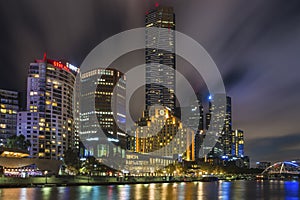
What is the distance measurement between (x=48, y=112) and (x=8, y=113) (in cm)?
1766

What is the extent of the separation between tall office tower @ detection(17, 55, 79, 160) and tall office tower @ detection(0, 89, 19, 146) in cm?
931

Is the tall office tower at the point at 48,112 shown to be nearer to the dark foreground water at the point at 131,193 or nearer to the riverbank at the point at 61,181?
the riverbank at the point at 61,181

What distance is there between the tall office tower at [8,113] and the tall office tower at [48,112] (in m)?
9.31

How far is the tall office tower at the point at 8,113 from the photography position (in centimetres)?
16700

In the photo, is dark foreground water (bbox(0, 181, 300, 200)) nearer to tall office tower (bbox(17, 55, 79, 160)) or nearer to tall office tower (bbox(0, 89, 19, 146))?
tall office tower (bbox(17, 55, 79, 160))

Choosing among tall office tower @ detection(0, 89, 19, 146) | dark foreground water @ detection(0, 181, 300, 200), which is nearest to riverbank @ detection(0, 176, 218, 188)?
dark foreground water @ detection(0, 181, 300, 200)

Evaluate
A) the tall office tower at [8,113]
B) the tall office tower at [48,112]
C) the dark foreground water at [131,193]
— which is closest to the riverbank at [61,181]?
the dark foreground water at [131,193]

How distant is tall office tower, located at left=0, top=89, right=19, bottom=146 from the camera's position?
16700 cm

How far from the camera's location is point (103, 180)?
124 metres

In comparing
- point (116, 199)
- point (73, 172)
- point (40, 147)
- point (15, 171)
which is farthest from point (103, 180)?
point (116, 199)

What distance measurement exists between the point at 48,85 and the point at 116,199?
12011cm

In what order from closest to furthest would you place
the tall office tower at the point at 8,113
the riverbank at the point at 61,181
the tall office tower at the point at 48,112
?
the riverbank at the point at 61,181
the tall office tower at the point at 48,112
the tall office tower at the point at 8,113

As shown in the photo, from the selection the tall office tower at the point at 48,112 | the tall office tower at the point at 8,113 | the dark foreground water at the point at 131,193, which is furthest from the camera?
the tall office tower at the point at 8,113

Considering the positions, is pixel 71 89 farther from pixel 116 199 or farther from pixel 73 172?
pixel 116 199
